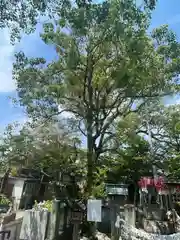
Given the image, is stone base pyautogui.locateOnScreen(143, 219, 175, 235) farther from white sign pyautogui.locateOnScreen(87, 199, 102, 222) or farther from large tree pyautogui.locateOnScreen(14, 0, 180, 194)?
white sign pyautogui.locateOnScreen(87, 199, 102, 222)

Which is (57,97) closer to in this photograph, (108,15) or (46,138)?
(46,138)

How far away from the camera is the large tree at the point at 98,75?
320 inches

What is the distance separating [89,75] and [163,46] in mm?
3125

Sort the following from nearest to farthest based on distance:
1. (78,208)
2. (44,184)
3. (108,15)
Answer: (108,15)
(78,208)
(44,184)

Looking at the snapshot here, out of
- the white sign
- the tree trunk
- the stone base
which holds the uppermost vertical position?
the tree trunk

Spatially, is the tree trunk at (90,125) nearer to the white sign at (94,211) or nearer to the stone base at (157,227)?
the white sign at (94,211)

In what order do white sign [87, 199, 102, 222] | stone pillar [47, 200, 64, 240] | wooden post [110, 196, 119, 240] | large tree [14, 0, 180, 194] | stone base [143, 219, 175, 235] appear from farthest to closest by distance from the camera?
1. stone base [143, 219, 175, 235]
2. large tree [14, 0, 180, 194]
3. stone pillar [47, 200, 64, 240]
4. wooden post [110, 196, 119, 240]
5. white sign [87, 199, 102, 222]

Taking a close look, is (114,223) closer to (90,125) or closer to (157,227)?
(90,125)

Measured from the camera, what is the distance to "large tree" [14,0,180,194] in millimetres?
8133

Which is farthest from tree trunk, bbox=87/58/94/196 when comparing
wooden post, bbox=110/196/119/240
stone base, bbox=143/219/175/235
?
stone base, bbox=143/219/175/235

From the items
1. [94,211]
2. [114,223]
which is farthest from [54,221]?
[114,223]

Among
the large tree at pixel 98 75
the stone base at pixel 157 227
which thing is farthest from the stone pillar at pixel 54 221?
the stone base at pixel 157 227

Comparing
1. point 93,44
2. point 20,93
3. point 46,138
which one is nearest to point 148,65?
point 93,44

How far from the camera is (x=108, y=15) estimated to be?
6.91 m
